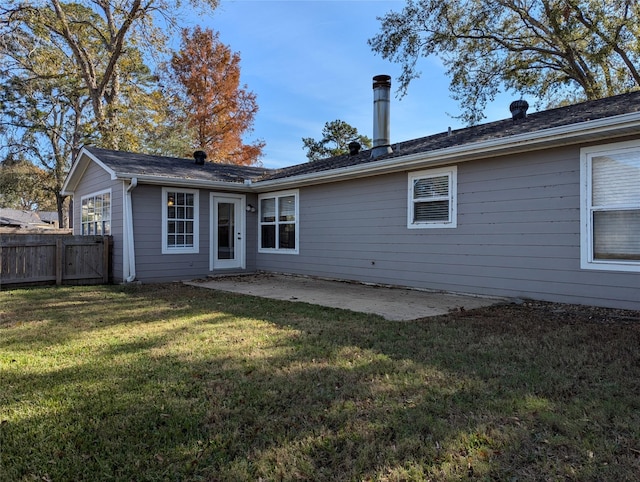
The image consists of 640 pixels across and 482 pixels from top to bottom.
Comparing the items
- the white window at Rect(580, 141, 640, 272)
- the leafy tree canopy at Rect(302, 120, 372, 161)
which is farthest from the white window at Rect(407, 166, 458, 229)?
the leafy tree canopy at Rect(302, 120, 372, 161)

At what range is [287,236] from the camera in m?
10.9

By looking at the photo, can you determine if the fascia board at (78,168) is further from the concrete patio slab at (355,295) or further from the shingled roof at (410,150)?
the concrete patio slab at (355,295)

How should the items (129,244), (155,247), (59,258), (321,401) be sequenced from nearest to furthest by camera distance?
(321,401)
(59,258)
(129,244)
(155,247)

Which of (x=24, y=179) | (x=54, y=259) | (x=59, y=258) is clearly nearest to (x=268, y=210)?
(x=59, y=258)

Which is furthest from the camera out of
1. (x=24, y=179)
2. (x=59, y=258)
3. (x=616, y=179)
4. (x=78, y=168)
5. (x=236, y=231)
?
(x=24, y=179)

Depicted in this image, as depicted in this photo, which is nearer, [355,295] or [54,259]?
[355,295]

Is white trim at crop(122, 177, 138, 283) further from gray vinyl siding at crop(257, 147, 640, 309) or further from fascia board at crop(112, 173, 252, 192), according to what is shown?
gray vinyl siding at crop(257, 147, 640, 309)

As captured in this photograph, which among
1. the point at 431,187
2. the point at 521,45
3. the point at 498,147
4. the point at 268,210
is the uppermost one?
the point at 521,45

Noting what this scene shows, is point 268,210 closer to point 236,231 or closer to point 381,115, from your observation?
point 236,231

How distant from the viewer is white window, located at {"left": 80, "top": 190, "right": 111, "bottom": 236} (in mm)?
10267

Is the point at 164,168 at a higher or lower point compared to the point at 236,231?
higher

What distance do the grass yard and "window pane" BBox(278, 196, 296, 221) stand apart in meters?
6.07

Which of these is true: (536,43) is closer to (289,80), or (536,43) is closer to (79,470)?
(289,80)

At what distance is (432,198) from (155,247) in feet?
20.5
